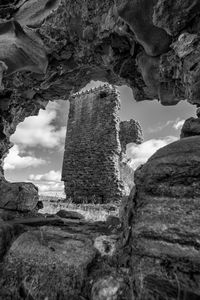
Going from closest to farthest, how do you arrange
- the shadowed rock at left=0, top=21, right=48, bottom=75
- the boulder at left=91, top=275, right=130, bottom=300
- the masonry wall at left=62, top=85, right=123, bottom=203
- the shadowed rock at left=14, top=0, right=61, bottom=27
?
the boulder at left=91, top=275, right=130, bottom=300, the shadowed rock at left=0, top=21, right=48, bottom=75, the shadowed rock at left=14, top=0, right=61, bottom=27, the masonry wall at left=62, top=85, right=123, bottom=203

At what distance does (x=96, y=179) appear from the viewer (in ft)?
35.2

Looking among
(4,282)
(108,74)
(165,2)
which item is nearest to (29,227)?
(4,282)

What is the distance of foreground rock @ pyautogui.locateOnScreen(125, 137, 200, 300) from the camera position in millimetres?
1011

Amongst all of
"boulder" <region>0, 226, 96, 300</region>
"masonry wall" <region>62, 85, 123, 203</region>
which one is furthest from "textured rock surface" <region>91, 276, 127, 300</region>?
"masonry wall" <region>62, 85, 123, 203</region>

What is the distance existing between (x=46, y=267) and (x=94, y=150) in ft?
32.4

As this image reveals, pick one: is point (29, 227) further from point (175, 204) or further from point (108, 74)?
point (108, 74)

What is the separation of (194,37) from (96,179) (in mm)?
9559

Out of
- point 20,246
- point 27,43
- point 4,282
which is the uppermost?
point 27,43

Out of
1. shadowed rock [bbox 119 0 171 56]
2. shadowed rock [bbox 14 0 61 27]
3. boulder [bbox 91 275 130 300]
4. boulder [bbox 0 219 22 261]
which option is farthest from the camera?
shadowed rock [bbox 14 0 61 27]

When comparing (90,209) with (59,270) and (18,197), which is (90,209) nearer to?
(18,197)

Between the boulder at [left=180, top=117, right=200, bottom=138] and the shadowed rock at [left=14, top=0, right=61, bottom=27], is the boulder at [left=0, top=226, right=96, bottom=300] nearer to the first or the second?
the boulder at [left=180, top=117, right=200, bottom=138]

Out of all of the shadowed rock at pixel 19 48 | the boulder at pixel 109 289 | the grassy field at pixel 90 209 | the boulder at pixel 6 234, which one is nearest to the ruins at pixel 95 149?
the grassy field at pixel 90 209

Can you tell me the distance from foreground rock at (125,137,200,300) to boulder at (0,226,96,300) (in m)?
0.42

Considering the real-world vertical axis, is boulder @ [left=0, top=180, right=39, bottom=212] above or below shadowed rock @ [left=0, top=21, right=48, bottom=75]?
below
